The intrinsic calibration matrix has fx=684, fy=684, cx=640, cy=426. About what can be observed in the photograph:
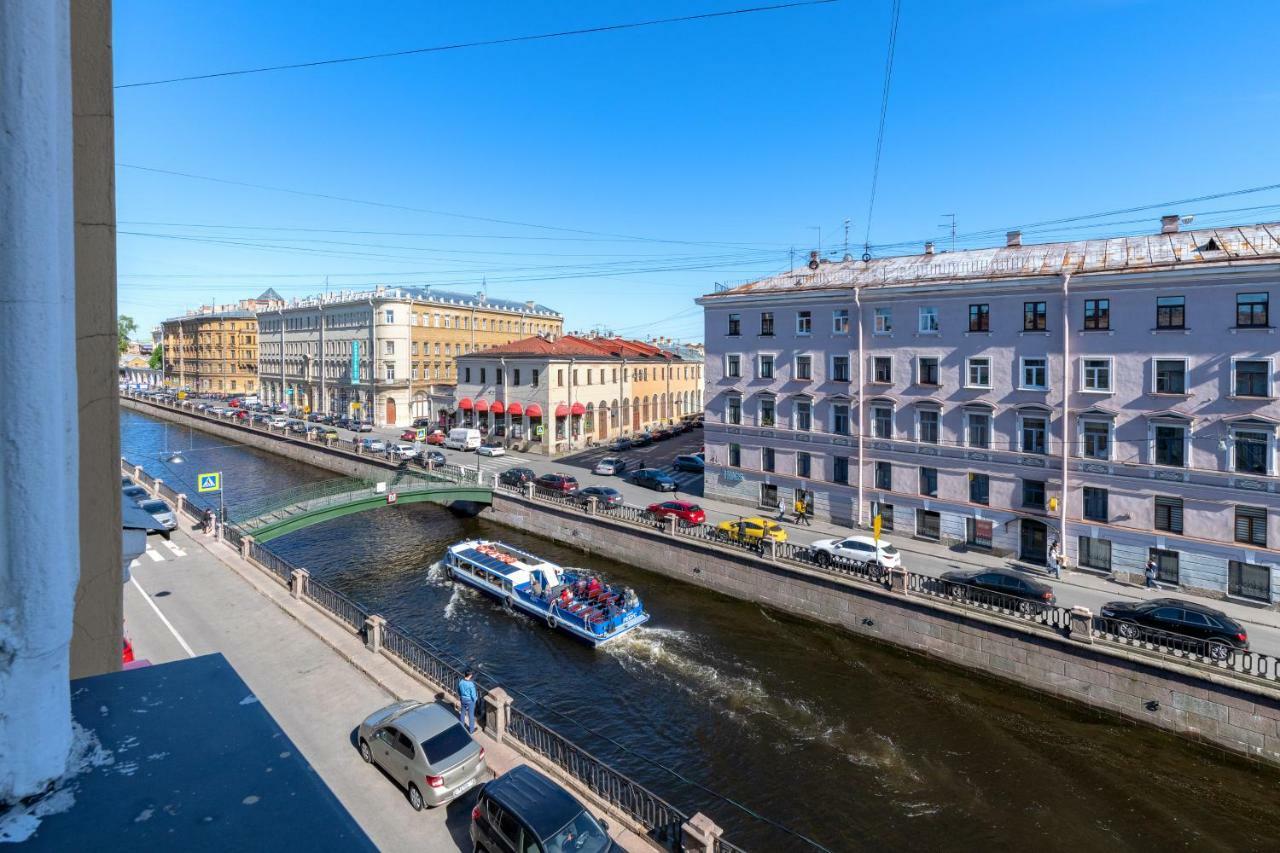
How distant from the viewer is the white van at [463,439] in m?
51.9

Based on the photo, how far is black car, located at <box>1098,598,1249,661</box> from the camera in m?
17.0

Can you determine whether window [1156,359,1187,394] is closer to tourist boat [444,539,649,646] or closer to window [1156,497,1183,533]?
window [1156,497,1183,533]

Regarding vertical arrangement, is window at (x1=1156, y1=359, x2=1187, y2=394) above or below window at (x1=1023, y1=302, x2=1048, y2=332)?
below

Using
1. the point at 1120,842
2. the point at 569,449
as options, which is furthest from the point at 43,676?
the point at 569,449

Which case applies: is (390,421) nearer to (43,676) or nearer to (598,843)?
(598,843)

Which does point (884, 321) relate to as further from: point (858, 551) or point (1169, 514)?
point (1169, 514)

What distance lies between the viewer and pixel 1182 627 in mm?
18078

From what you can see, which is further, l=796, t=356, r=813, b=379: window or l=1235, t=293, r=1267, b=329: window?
l=796, t=356, r=813, b=379: window

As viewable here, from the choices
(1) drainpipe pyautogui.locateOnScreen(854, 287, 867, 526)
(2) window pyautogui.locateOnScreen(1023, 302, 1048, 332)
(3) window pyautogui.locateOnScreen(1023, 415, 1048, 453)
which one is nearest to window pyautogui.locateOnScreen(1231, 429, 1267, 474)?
(3) window pyautogui.locateOnScreen(1023, 415, 1048, 453)

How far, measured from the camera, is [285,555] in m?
30.7

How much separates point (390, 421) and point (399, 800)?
5914 centimetres

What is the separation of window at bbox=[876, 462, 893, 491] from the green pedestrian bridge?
1978 centimetres

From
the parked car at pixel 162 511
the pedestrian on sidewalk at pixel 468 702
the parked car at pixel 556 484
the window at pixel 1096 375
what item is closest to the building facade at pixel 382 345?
the parked car at pixel 556 484

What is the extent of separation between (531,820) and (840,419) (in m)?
24.9
